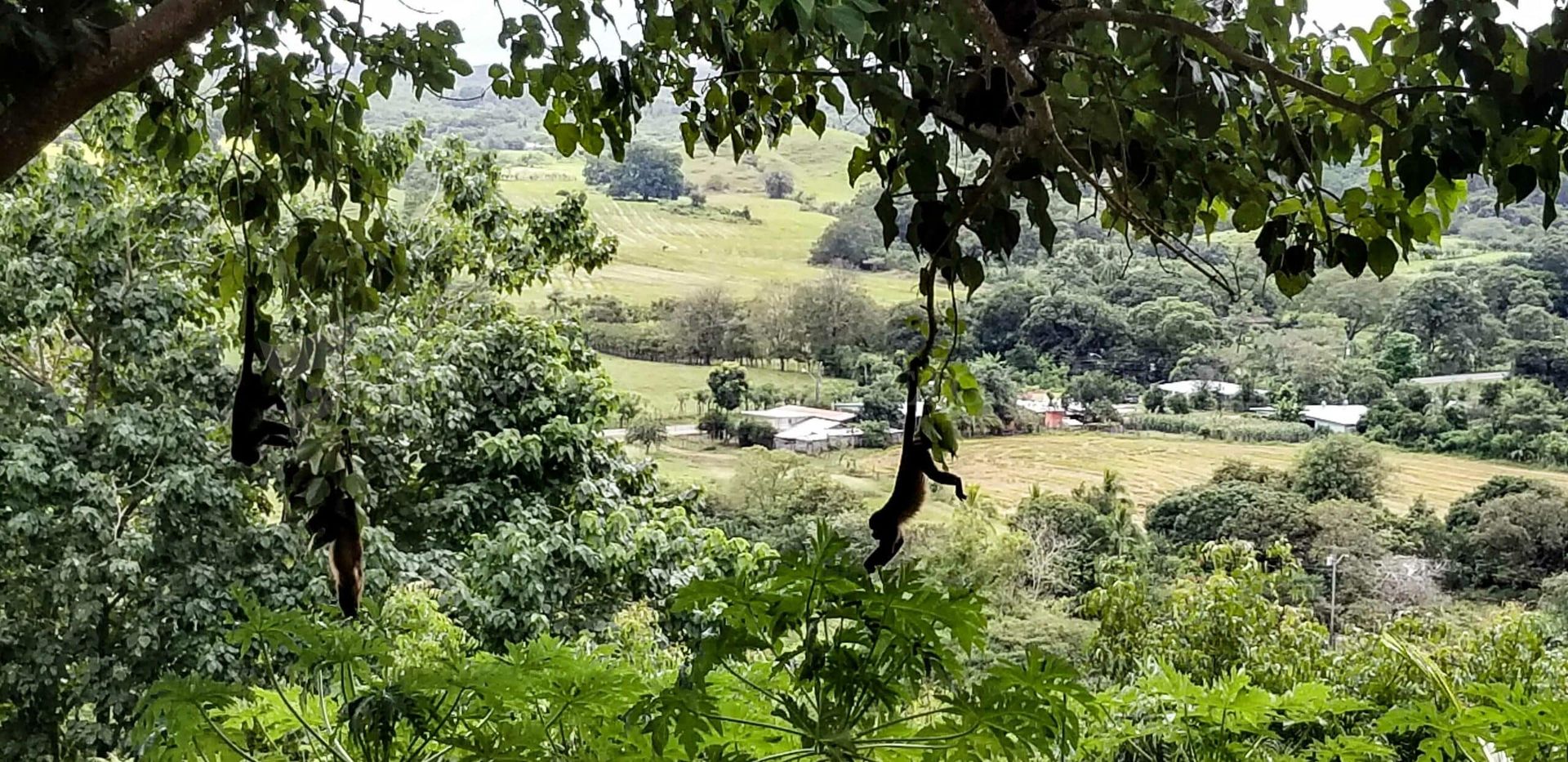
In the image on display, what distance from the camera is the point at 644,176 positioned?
3.88 m

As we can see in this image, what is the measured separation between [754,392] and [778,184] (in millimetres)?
777

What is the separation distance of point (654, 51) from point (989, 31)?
0.55m

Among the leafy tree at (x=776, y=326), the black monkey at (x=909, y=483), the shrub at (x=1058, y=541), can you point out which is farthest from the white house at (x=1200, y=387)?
the black monkey at (x=909, y=483)

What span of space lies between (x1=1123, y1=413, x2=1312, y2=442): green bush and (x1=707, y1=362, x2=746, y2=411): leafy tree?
105 cm

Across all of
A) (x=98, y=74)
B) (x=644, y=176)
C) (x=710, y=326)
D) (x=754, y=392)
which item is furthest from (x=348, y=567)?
(x=644, y=176)

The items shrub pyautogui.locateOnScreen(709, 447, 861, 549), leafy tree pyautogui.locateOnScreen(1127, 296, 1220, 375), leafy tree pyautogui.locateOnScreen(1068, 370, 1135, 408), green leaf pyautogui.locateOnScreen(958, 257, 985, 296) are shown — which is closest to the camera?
green leaf pyautogui.locateOnScreen(958, 257, 985, 296)

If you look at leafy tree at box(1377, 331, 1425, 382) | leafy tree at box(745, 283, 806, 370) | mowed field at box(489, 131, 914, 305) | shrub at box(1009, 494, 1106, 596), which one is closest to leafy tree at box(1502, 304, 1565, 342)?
leafy tree at box(1377, 331, 1425, 382)

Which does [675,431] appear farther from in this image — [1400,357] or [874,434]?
[1400,357]

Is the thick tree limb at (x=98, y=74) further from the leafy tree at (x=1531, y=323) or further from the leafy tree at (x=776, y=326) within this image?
the leafy tree at (x=1531, y=323)

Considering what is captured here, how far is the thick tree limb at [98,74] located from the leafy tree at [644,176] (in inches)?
119

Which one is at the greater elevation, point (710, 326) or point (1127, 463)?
point (710, 326)

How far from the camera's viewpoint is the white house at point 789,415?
10.8 feet

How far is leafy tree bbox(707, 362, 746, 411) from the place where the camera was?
3502mm

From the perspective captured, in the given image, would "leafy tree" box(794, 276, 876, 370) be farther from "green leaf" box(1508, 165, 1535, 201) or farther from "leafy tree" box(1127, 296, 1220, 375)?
"green leaf" box(1508, 165, 1535, 201)
